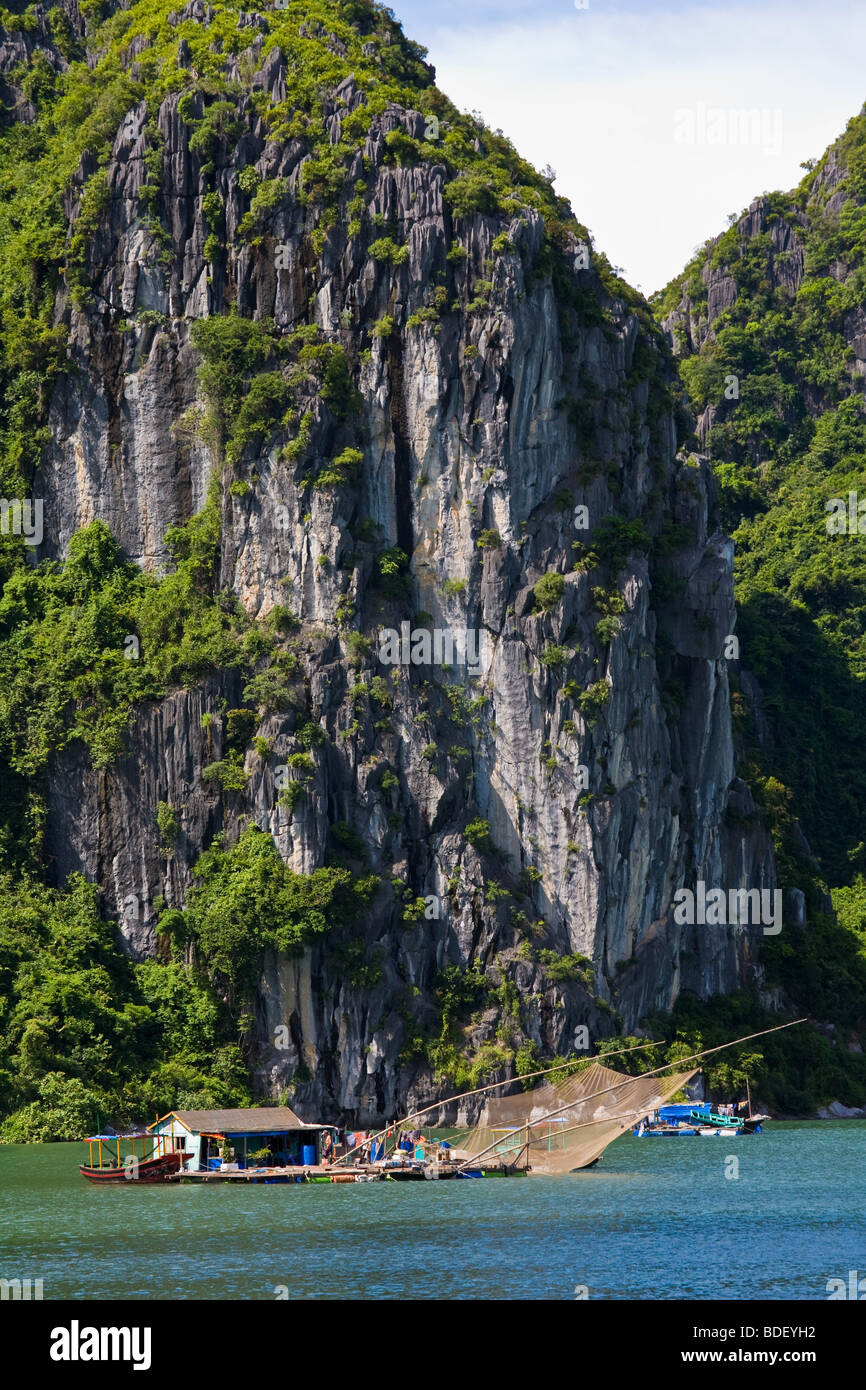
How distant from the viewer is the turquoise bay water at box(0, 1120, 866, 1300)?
2992 cm

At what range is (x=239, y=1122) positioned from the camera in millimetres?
48781

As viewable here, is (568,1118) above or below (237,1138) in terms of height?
above

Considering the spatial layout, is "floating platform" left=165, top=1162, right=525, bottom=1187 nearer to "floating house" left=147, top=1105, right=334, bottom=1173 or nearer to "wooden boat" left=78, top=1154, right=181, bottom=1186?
"wooden boat" left=78, top=1154, right=181, bottom=1186

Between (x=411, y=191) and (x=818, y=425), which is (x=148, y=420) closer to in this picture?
(x=411, y=191)

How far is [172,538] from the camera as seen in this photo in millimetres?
70250

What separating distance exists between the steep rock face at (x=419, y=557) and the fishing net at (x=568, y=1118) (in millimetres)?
15856

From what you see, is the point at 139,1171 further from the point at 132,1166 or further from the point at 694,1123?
the point at 694,1123

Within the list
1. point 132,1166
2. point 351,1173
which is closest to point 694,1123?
point 351,1173

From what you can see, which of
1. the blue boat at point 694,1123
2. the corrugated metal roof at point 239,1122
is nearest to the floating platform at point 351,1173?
the corrugated metal roof at point 239,1122

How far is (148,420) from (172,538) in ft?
15.7

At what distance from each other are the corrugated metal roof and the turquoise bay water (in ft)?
5.81

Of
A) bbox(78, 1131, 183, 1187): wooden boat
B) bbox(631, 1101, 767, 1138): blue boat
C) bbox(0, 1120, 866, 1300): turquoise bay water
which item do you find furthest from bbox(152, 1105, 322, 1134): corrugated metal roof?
bbox(631, 1101, 767, 1138): blue boat

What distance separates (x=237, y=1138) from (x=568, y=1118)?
857 cm
